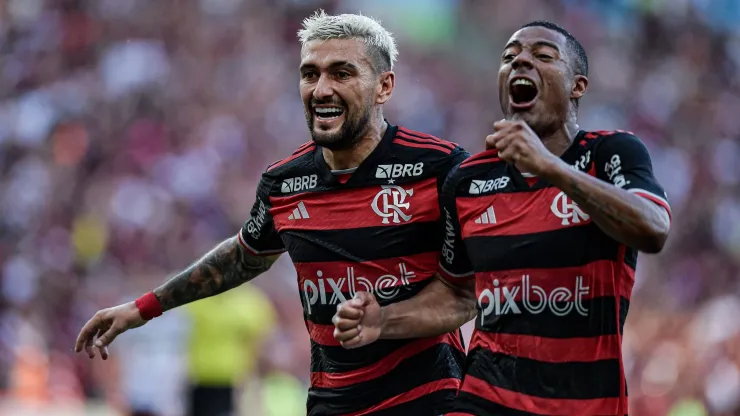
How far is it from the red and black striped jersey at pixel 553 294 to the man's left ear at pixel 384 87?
0.94m

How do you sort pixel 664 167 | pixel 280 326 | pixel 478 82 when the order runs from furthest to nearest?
pixel 478 82 < pixel 664 167 < pixel 280 326

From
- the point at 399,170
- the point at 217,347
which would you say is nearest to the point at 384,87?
the point at 399,170

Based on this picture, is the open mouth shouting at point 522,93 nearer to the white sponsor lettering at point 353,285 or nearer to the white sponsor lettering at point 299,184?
the white sponsor lettering at point 353,285

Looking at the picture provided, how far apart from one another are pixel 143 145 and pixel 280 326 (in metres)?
4.13

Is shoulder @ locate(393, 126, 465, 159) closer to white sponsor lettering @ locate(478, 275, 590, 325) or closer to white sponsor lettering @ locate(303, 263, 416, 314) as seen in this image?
white sponsor lettering @ locate(303, 263, 416, 314)

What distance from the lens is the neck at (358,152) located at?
19.2ft

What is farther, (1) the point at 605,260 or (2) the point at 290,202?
(2) the point at 290,202

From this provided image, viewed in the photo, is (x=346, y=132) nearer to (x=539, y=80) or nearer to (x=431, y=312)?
(x=431, y=312)

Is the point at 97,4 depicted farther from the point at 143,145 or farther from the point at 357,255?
the point at 357,255

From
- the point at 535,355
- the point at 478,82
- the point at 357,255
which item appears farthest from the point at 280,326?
the point at 535,355

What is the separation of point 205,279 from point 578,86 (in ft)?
7.04

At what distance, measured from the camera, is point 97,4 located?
756 inches

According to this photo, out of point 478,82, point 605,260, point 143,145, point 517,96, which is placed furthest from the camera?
point 478,82

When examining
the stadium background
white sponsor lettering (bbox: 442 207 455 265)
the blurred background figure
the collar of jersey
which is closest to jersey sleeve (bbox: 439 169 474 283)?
white sponsor lettering (bbox: 442 207 455 265)
